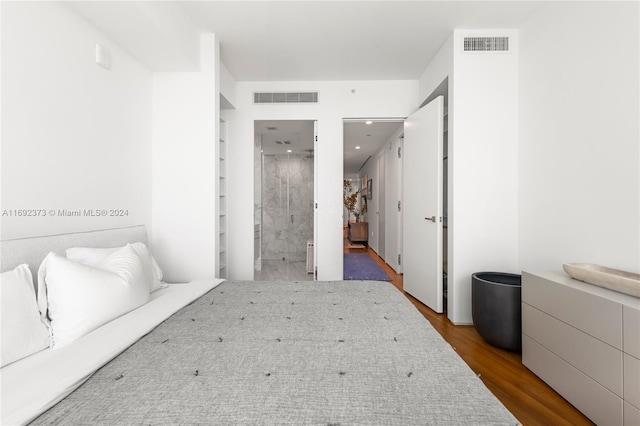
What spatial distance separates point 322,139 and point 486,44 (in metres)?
1.97

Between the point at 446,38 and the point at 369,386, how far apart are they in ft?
10.4

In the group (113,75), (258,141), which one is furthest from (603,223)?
(258,141)

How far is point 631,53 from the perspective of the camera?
1.54m

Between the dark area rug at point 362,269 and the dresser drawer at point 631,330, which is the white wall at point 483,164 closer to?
the dresser drawer at point 631,330

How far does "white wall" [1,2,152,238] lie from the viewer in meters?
1.39

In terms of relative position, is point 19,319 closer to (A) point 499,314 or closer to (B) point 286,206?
(A) point 499,314

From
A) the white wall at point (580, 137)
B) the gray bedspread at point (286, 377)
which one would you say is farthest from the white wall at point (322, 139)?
the gray bedspread at point (286, 377)

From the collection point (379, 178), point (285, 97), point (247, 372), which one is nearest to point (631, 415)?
point (247, 372)

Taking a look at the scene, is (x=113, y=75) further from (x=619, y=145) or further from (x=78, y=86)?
(x=619, y=145)

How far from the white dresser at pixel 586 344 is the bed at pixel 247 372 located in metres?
0.94

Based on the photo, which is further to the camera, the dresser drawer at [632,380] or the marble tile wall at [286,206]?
the marble tile wall at [286,206]

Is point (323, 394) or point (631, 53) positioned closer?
point (323, 394)

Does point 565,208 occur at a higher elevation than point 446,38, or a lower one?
lower

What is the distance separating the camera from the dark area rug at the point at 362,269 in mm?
4332
